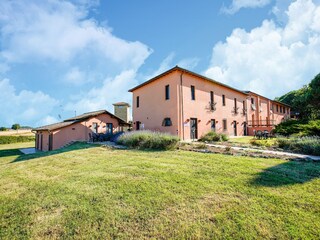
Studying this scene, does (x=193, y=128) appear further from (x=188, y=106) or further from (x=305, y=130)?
(x=305, y=130)

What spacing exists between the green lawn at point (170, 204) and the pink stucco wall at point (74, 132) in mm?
13632

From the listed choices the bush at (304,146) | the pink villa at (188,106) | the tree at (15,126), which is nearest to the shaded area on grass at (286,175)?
the bush at (304,146)

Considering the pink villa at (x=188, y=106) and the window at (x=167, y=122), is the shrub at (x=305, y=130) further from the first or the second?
the window at (x=167, y=122)

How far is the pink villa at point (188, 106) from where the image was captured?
15.0m

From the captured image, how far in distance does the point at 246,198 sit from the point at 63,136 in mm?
19375

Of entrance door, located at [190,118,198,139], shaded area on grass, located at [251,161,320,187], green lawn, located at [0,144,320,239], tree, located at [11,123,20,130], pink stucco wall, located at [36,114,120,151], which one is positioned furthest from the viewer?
tree, located at [11,123,20,130]

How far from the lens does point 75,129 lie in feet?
64.5

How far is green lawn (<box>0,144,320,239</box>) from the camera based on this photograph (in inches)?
121

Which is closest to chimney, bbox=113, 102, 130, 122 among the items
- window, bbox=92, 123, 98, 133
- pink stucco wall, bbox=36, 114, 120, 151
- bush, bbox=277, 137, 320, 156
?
pink stucco wall, bbox=36, 114, 120, 151

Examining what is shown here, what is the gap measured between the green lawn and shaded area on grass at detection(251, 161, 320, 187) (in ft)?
0.08

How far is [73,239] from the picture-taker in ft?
9.84

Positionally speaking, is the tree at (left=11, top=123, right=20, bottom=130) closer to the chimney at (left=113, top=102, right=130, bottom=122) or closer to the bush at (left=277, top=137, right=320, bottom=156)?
the chimney at (left=113, top=102, right=130, bottom=122)

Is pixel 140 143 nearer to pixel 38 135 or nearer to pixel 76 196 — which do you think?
pixel 76 196

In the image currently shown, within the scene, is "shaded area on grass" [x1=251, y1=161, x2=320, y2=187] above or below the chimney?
below
